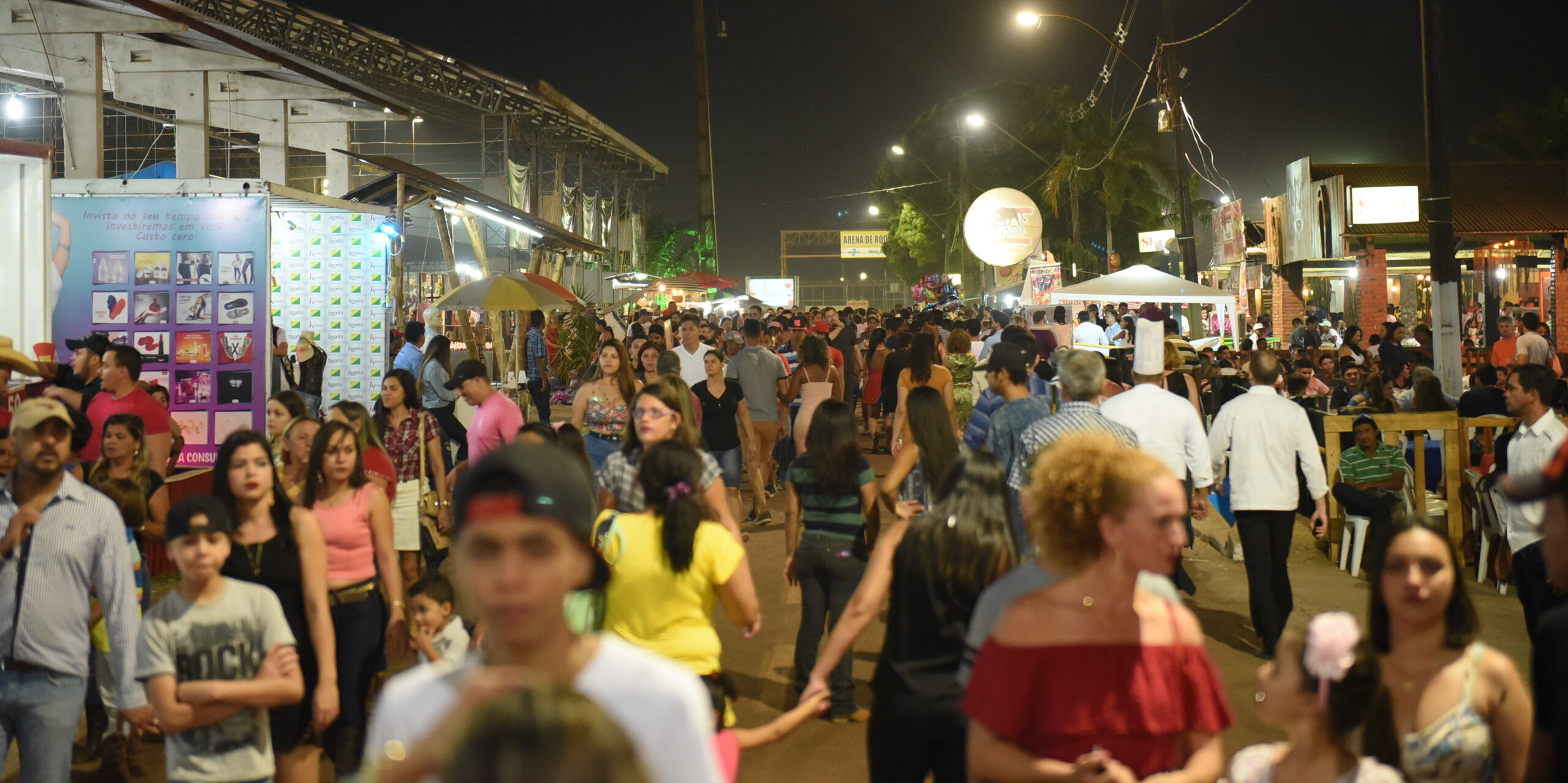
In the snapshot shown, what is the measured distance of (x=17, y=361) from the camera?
7.91m

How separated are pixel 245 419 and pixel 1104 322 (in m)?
18.1

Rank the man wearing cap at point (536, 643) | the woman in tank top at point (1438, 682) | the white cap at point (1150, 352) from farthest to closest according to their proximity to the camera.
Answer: the white cap at point (1150, 352) < the woman in tank top at point (1438, 682) < the man wearing cap at point (536, 643)

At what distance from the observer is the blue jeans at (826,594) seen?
6367mm

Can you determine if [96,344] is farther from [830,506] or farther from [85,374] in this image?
[830,506]

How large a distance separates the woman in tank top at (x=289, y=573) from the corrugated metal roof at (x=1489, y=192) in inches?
1102

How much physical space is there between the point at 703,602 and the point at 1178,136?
1958 centimetres

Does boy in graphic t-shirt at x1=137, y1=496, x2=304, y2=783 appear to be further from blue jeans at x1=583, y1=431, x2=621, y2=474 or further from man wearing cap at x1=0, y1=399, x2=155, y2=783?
blue jeans at x1=583, y1=431, x2=621, y2=474

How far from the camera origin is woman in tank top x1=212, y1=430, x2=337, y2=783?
4340 millimetres

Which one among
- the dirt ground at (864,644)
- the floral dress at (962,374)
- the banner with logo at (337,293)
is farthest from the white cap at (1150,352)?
the banner with logo at (337,293)

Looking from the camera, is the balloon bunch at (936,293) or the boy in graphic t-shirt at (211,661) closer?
the boy in graphic t-shirt at (211,661)

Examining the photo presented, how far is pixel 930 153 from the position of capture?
67.2 m

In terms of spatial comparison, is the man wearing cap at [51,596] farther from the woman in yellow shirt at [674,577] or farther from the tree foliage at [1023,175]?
the tree foliage at [1023,175]

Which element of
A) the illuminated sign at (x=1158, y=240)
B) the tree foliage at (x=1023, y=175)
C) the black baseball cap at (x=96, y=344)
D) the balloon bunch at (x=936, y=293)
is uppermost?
the tree foliage at (x=1023, y=175)

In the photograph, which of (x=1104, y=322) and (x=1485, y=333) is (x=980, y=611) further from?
(x=1485, y=333)
